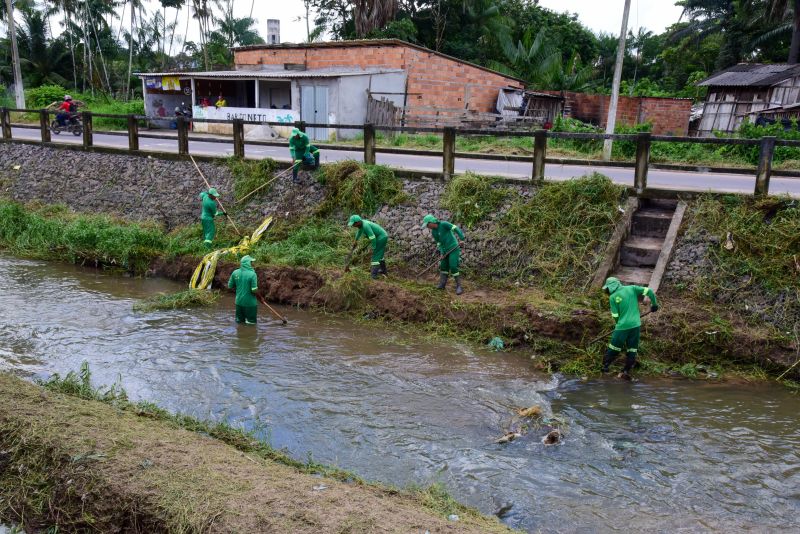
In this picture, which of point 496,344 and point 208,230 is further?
point 208,230

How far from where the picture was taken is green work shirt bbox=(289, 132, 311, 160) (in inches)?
587

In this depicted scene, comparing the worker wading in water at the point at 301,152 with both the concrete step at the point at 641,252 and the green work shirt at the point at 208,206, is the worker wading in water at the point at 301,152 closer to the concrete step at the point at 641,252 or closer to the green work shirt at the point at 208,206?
the green work shirt at the point at 208,206

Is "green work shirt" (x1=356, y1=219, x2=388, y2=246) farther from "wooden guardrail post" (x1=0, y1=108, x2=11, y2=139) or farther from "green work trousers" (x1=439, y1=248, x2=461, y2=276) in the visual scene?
"wooden guardrail post" (x1=0, y1=108, x2=11, y2=139)

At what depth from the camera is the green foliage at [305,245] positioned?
13109 mm

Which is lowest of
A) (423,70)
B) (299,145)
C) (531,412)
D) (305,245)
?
(531,412)

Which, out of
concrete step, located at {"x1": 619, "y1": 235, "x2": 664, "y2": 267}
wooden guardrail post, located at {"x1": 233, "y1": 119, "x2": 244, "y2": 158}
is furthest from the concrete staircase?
wooden guardrail post, located at {"x1": 233, "y1": 119, "x2": 244, "y2": 158}

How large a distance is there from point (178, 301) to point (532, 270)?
657cm

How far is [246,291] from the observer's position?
11148 mm

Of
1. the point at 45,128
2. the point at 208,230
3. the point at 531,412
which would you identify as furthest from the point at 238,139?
the point at 531,412

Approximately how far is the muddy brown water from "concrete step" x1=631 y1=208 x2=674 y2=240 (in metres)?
3.55

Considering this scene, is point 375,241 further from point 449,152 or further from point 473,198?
point 449,152

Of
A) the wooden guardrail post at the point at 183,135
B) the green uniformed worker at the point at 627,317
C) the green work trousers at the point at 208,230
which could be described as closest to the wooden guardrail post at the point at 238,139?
the wooden guardrail post at the point at 183,135

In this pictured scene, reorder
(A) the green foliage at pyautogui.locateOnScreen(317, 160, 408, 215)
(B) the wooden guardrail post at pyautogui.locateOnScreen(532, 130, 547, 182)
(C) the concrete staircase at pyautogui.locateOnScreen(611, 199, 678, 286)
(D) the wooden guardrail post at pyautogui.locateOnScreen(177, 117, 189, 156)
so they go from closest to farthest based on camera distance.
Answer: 1. (C) the concrete staircase at pyautogui.locateOnScreen(611, 199, 678, 286)
2. (B) the wooden guardrail post at pyautogui.locateOnScreen(532, 130, 547, 182)
3. (A) the green foliage at pyautogui.locateOnScreen(317, 160, 408, 215)
4. (D) the wooden guardrail post at pyautogui.locateOnScreen(177, 117, 189, 156)

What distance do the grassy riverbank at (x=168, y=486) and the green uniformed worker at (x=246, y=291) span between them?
159 inches
